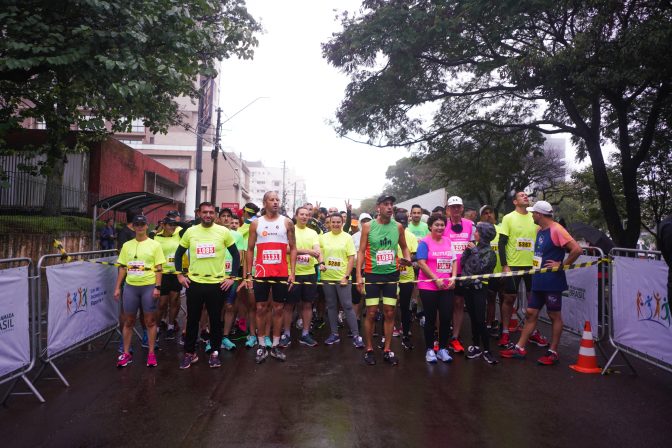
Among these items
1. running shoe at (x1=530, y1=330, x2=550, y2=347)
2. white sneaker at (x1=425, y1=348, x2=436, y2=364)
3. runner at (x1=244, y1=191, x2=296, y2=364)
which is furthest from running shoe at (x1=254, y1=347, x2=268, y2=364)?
running shoe at (x1=530, y1=330, x2=550, y2=347)

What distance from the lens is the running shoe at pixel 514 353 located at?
6.23 metres

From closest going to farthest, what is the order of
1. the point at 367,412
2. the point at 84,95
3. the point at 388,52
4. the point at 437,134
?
1. the point at 367,412
2. the point at 84,95
3. the point at 388,52
4. the point at 437,134

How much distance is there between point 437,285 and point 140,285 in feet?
11.8

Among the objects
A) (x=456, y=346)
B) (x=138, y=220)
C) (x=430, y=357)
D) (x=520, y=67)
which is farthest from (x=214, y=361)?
(x=520, y=67)

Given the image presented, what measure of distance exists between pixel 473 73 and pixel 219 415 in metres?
14.7

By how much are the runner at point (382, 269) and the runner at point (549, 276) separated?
1720mm

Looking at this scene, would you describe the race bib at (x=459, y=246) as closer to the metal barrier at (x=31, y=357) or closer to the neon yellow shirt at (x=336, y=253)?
the neon yellow shirt at (x=336, y=253)

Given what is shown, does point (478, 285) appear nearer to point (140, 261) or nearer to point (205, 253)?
point (205, 253)

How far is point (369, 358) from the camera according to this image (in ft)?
19.4

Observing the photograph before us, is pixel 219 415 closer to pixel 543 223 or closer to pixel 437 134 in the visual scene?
pixel 543 223

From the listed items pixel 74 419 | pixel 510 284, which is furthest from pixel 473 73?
pixel 74 419

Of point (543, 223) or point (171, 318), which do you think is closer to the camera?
point (543, 223)

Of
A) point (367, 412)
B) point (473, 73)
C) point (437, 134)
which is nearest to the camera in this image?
point (367, 412)

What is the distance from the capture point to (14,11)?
21.6 feet
